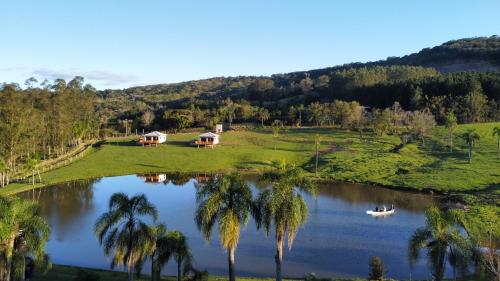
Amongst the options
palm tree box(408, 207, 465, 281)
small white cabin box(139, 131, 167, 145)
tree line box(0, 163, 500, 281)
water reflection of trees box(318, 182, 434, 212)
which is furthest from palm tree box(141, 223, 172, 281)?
small white cabin box(139, 131, 167, 145)

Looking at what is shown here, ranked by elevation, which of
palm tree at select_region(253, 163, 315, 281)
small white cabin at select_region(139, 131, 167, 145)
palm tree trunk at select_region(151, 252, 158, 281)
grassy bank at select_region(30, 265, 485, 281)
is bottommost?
grassy bank at select_region(30, 265, 485, 281)

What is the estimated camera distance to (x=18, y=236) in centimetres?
2550

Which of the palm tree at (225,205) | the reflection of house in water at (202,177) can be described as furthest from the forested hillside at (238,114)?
the palm tree at (225,205)

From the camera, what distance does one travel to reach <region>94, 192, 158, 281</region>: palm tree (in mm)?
26438

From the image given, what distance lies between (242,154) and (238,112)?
61.6 metres

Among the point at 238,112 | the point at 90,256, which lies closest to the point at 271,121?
the point at 238,112

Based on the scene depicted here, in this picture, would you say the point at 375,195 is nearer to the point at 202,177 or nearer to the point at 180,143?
the point at 202,177

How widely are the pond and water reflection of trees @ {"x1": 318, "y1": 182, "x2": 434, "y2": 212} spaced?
0.41 ft

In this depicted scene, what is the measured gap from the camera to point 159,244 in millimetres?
30594

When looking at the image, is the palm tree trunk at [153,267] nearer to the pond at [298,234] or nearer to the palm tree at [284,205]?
the pond at [298,234]

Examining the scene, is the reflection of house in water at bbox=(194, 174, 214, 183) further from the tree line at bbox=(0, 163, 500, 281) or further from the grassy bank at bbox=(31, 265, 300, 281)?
the tree line at bbox=(0, 163, 500, 281)

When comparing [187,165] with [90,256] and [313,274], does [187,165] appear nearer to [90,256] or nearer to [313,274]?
[90,256]

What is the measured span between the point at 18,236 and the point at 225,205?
1129 cm

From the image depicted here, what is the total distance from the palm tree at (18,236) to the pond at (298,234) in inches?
506
